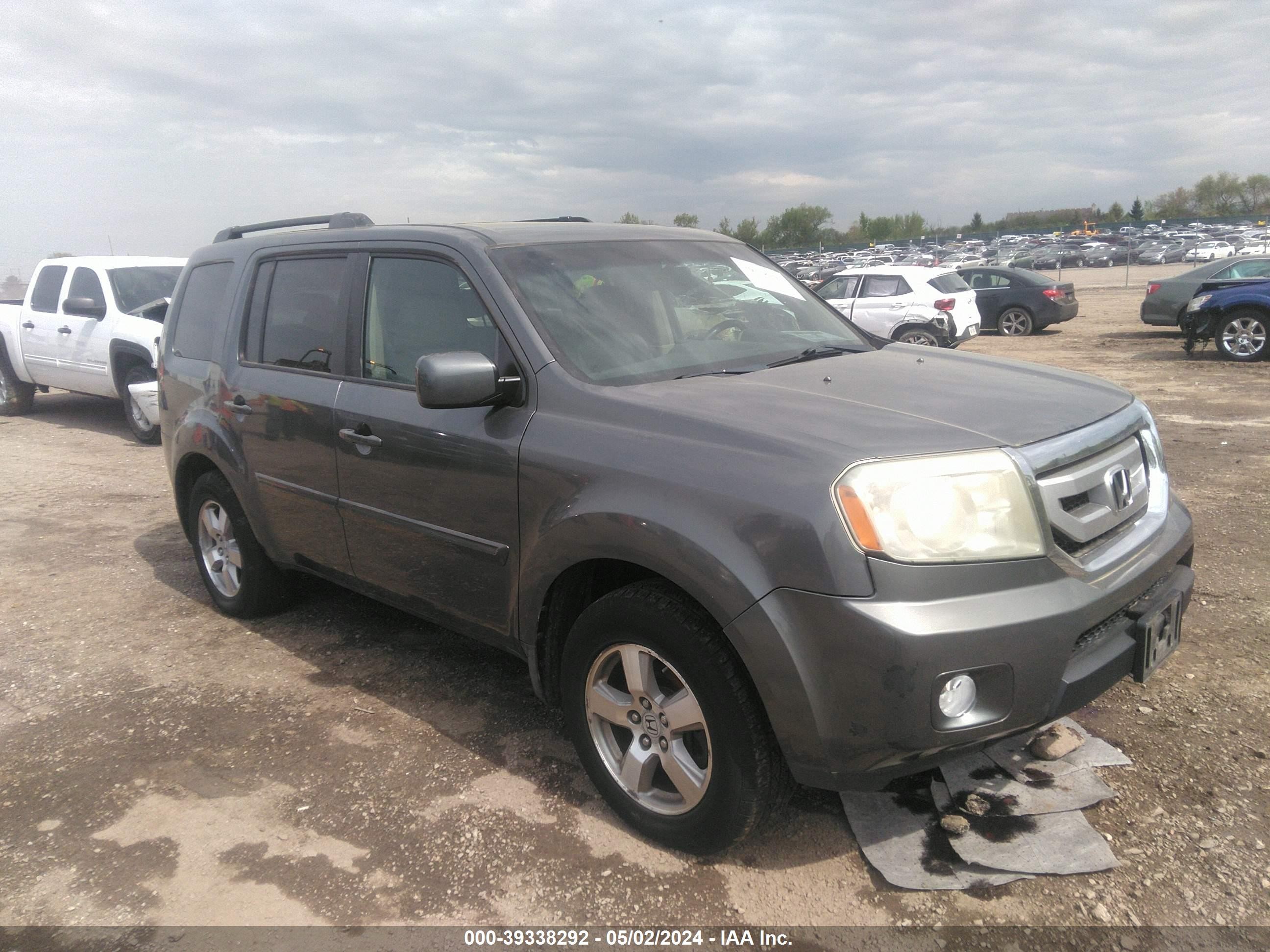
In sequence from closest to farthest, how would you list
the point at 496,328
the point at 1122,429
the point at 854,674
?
1. the point at 854,674
2. the point at 1122,429
3. the point at 496,328

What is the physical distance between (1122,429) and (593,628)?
1697 millimetres

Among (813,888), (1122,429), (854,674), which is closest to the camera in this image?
(854,674)

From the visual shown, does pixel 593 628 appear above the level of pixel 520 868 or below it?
above

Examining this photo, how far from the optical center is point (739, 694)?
2.39 m

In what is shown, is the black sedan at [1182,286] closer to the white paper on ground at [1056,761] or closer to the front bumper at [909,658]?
the white paper on ground at [1056,761]

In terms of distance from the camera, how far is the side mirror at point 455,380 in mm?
2811

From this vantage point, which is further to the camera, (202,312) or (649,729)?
(202,312)

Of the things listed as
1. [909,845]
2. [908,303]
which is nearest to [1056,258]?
[908,303]

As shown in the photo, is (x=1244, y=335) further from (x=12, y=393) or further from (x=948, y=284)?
(x=12, y=393)

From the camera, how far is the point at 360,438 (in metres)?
3.49

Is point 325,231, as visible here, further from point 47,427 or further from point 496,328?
point 47,427

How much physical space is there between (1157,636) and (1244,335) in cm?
1319

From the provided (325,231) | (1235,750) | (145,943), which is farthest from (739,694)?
(325,231)

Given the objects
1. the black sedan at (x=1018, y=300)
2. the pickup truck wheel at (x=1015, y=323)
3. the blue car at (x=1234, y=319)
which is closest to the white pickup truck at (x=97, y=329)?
the blue car at (x=1234, y=319)
